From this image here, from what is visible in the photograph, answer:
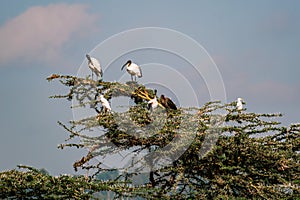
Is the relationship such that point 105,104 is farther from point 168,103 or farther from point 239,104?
point 239,104

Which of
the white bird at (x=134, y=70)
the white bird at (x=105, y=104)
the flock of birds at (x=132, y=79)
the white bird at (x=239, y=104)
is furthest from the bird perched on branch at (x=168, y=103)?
the white bird at (x=134, y=70)

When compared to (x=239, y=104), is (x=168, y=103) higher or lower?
lower

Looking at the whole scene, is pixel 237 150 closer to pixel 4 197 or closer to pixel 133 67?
pixel 133 67

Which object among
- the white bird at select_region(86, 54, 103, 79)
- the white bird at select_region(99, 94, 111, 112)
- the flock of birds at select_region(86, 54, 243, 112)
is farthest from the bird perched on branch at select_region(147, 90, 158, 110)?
the white bird at select_region(86, 54, 103, 79)

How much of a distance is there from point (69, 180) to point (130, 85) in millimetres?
3109

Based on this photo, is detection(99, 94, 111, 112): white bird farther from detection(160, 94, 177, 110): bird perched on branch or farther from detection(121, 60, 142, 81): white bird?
detection(121, 60, 142, 81): white bird

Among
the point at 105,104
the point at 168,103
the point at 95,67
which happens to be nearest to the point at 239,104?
the point at 168,103

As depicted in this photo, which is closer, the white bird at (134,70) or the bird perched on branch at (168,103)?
the bird perched on branch at (168,103)

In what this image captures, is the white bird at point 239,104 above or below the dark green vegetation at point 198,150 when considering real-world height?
above

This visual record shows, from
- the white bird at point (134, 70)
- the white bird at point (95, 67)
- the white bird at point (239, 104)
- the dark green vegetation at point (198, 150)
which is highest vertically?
the white bird at point (134, 70)

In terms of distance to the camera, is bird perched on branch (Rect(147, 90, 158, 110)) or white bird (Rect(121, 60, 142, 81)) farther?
white bird (Rect(121, 60, 142, 81))

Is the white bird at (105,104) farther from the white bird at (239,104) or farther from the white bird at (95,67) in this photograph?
the white bird at (239,104)

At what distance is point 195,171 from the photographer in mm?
12008

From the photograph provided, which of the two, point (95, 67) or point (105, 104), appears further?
point (95, 67)
